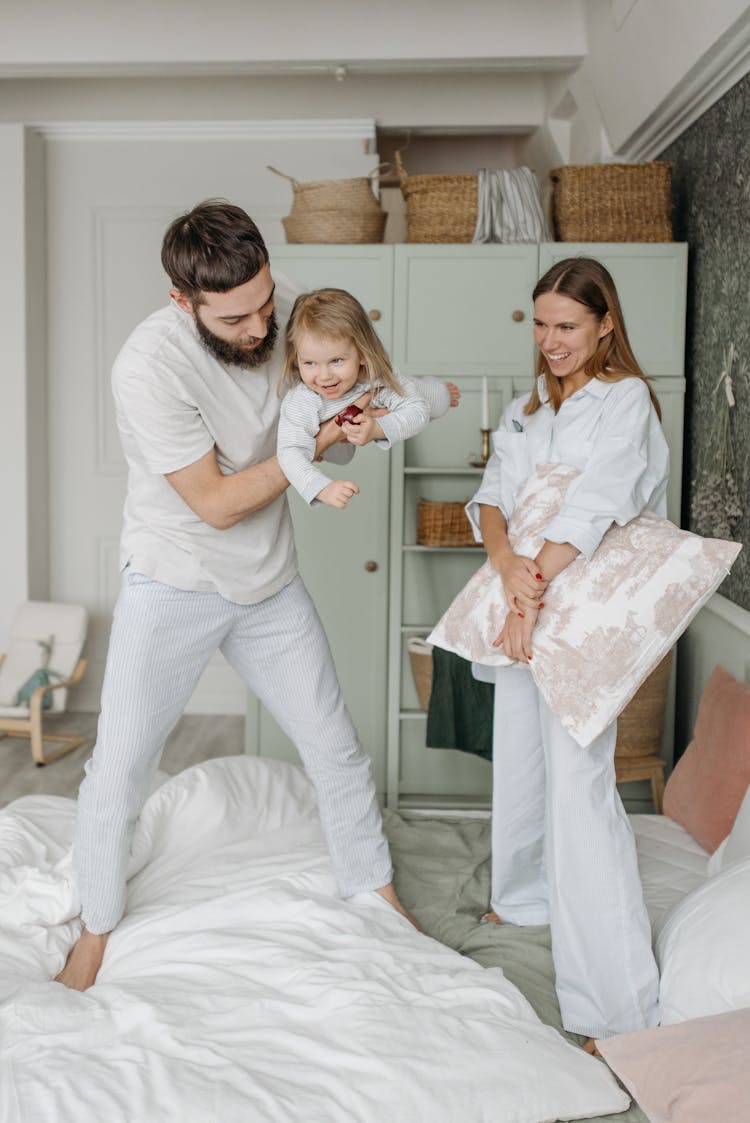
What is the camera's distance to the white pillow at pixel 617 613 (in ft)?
6.82

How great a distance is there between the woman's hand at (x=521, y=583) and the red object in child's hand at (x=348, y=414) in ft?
1.41

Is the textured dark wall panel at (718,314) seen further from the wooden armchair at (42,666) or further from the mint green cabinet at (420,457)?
the wooden armchair at (42,666)

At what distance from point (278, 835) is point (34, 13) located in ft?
10.2

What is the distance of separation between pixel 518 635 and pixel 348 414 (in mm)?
560

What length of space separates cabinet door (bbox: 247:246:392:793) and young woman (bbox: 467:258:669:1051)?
4.80ft

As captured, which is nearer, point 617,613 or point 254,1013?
point 254,1013

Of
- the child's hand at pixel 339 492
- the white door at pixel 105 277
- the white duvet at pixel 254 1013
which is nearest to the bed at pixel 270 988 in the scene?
the white duvet at pixel 254 1013

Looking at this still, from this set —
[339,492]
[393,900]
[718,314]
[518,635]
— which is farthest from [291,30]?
[393,900]

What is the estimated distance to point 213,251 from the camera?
208 cm

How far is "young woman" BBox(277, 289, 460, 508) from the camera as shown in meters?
2.20

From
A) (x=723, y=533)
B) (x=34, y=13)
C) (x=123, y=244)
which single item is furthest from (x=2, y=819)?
(x=123, y=244)

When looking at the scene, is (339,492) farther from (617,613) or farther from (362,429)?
(617,613)

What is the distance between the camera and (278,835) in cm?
284

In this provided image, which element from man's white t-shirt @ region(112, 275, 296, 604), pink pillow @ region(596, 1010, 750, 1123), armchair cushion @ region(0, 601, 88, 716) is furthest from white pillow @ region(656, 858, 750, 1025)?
armchair cushion @ region(0, 601, 88, 716)
